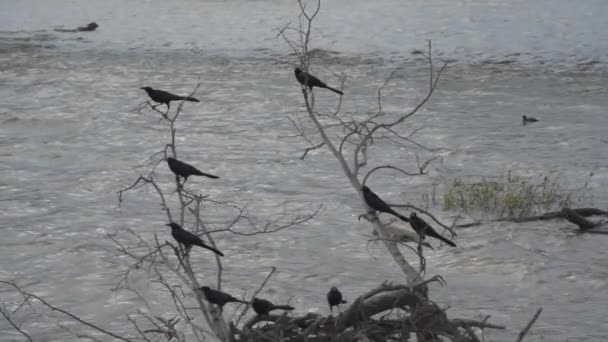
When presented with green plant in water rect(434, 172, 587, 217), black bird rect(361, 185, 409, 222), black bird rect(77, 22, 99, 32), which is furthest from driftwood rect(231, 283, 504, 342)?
black bird rect(77, 22, 99, 32)

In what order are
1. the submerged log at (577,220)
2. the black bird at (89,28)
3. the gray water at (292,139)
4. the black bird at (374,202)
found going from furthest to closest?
1. the black bird at (89,28)
2. the submerged log at (577,220)
3. the gray water at (292,139)
4. the black bird at (374,202)

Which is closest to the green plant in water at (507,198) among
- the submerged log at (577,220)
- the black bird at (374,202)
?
the submerged log at (577,220)

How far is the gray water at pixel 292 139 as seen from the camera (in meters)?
7.93

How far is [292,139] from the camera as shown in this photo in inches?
509

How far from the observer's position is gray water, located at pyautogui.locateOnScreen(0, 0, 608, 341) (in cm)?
793

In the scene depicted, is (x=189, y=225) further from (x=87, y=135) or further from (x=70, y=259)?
(x=87, y=135)

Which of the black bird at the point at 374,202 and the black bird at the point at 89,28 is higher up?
the black bird at the point at 374,202

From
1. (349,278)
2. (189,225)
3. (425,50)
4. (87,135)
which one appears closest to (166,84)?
(87,135)

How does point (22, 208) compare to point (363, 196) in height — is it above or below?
below

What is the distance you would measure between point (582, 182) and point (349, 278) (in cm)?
346

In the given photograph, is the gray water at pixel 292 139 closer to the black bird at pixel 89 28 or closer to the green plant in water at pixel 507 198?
the green plant in water at pixel 507 198

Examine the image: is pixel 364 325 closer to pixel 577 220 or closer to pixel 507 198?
pixel 577 220

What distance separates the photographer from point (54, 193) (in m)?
10.6

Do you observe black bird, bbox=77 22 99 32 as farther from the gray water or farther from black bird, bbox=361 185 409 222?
black bird, bbox=361 185 409 222
